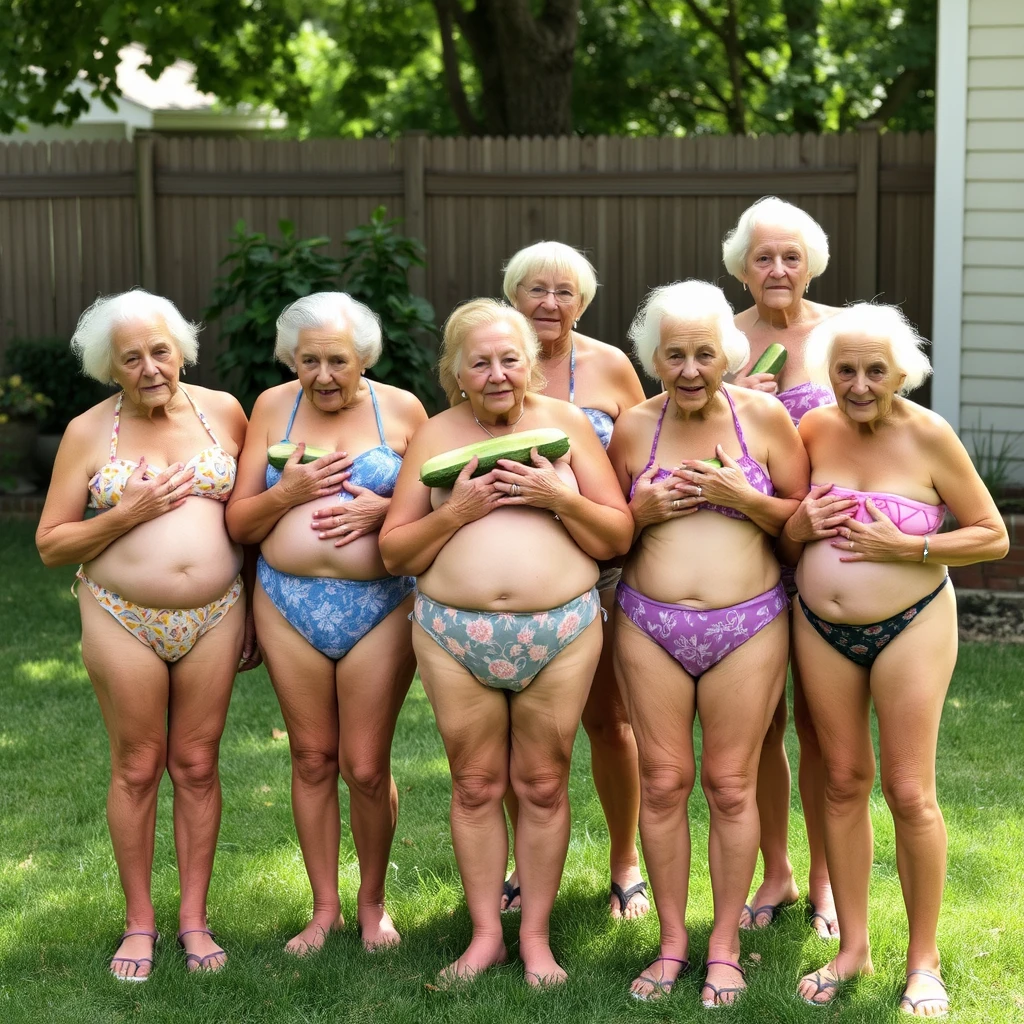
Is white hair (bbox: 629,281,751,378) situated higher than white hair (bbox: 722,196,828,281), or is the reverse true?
white hair (bbox: 722,196,828,281)

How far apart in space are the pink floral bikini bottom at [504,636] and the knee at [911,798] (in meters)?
1.00

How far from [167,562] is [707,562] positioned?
160 cm

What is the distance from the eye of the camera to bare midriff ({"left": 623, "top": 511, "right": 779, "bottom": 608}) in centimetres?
389

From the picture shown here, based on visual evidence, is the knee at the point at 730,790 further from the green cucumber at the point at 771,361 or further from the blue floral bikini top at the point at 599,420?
the green cucumber at the point at 771,361

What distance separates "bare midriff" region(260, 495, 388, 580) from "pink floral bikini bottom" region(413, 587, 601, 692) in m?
0.24

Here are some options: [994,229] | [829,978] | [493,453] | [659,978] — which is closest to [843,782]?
[829,978]

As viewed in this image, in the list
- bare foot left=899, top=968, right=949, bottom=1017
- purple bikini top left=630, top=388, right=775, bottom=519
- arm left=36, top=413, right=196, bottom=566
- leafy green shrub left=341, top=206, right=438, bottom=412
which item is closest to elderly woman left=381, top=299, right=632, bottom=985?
purple bikini top left=630, top=388, right=775, bottom=519

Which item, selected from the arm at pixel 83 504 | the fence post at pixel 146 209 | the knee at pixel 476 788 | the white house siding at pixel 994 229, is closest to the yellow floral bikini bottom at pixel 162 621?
the arm at pixel 83 504

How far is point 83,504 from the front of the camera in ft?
13.4

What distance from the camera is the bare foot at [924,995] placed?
12.6 feet

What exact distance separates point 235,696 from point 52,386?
462 centimetres

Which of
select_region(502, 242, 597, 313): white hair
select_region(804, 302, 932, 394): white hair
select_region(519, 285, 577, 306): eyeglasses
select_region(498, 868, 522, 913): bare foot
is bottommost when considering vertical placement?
select_region(498, 868, 522, 913): bare foot

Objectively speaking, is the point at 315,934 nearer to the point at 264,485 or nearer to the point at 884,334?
the point at 264,485

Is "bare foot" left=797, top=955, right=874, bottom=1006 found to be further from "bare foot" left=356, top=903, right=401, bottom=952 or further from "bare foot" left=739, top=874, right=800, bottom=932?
"bare foot" left=356, top=903, right=401, bottom=952
